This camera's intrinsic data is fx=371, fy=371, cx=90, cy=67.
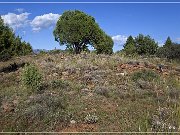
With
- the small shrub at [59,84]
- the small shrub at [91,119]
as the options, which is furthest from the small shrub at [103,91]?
the small shrub at [91,119]

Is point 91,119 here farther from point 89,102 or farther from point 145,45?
point 145,45

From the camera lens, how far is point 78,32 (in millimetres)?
51719

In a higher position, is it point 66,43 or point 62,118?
point 66,43

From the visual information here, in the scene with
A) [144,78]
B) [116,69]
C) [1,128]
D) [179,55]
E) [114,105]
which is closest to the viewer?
[1,128]

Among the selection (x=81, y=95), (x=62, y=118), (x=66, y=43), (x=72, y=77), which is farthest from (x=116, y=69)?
(x=66, y=43)

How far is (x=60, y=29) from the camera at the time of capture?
179ft

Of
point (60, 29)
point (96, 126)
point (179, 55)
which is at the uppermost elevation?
point (60, 29)

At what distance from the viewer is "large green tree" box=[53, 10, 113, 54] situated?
51.8 m

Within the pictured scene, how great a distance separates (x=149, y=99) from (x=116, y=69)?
7415mm

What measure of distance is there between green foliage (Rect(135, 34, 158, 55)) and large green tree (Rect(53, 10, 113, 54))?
14.0 meters

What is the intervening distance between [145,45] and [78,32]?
19883 mm

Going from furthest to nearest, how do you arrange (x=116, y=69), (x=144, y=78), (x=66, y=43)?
(x=66, y=43)
(x=116, y=69)
(x=144, y=78)

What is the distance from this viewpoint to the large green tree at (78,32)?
5178 cm

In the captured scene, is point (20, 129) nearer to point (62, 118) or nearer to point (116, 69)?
point (62, 118)
